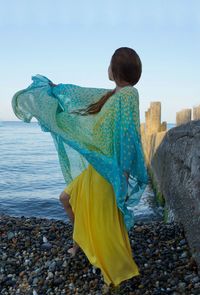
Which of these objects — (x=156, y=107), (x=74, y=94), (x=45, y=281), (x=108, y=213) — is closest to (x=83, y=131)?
(x=74, y=94)

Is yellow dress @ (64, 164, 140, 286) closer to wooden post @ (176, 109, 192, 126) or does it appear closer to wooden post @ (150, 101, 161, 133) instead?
wooden post @ (176, 109, 192, 126)

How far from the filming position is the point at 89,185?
3646 mm

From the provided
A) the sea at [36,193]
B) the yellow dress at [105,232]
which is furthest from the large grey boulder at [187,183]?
the sea at [36,193]

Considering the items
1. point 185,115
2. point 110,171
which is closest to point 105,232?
point 110,171

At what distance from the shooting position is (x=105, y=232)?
356 centimetres

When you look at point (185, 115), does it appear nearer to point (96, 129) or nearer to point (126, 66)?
point (96, 129)

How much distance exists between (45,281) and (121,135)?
1562 mm

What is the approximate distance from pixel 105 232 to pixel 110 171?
0.51 meters

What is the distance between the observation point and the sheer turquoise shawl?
11.3 feet

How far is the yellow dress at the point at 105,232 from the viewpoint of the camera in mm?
3549

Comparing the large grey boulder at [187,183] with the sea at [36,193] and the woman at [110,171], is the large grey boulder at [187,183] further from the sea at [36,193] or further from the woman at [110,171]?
the sea at [36,193]

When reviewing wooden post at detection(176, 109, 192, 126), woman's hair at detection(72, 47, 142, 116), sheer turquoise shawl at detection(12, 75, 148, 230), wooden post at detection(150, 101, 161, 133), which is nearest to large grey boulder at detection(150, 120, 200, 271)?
sheer turquoise shawl at detection(12, 75, 148, 230)

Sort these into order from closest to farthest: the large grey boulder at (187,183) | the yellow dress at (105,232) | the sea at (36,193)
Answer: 1. the yellow dress at (105,232)
2. the large grey boulder at (187,183)
3. the sea at (36,193)

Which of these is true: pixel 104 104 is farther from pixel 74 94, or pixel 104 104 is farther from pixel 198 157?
pixel 198 157
